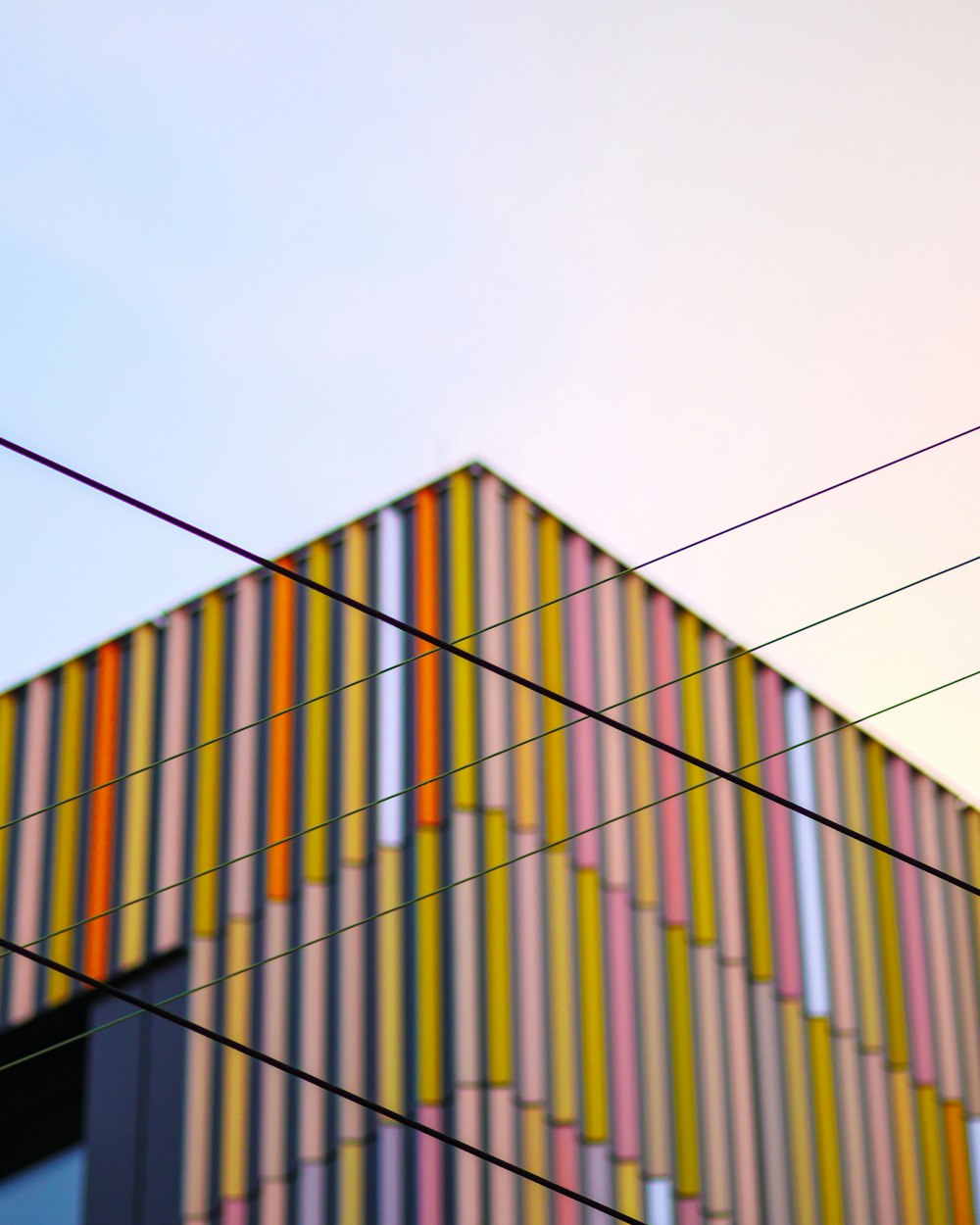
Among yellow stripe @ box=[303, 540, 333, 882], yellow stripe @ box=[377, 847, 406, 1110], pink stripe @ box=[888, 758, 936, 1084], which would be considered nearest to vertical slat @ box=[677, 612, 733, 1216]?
pink stripe @ box=[888, 758, 936, 1084]

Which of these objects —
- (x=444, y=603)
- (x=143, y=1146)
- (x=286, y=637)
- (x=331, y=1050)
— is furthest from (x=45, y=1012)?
(x=444, y=603)

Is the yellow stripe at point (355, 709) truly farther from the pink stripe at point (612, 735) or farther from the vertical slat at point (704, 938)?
the vertical slat at point (704, 938)

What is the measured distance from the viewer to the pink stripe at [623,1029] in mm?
8164

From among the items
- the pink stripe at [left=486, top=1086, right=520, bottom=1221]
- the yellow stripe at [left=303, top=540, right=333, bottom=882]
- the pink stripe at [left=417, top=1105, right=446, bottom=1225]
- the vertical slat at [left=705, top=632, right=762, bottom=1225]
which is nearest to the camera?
the pink stripe at [left=417, top=1105, right=446, bottom=1225]

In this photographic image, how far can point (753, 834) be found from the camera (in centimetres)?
905

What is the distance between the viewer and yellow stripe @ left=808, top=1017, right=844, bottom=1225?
845 cm

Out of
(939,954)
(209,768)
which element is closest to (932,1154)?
(939,954)

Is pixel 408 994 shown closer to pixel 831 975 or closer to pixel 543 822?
pixel 543 822

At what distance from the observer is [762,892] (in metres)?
8.94

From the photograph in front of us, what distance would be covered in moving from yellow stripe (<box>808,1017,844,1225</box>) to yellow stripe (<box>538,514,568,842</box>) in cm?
173

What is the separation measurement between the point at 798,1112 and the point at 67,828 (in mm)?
4126

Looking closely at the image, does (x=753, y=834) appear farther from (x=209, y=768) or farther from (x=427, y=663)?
(x=209, y=768)

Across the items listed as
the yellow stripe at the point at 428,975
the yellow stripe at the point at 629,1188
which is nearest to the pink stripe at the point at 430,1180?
the yellow stripe at the point at 428,975

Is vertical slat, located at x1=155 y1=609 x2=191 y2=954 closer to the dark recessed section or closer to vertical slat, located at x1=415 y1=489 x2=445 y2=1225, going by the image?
the dark recessed section
